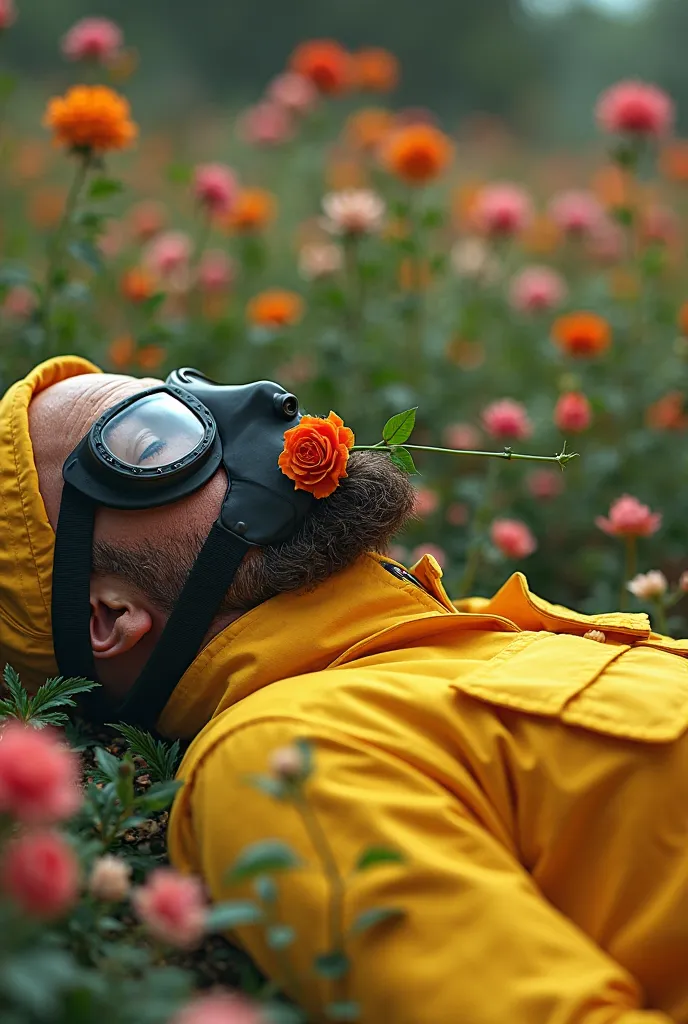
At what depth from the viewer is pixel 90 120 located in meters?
2.72

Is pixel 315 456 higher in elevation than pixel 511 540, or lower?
higher

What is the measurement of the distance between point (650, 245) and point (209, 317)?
1776 millimetres

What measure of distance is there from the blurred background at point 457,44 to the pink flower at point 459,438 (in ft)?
35.9

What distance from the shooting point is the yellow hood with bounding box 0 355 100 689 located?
5.87ft

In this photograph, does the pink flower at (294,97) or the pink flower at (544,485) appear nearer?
the pink flower at (544,485)

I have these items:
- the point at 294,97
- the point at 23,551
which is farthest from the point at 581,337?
the point at 23,551

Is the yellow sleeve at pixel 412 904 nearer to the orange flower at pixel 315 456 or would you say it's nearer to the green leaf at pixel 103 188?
the orange flower at pixel 315 456

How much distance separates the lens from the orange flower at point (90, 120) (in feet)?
8.89

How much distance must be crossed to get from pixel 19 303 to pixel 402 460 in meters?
2.24

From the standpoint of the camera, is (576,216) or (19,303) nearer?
(19,303)

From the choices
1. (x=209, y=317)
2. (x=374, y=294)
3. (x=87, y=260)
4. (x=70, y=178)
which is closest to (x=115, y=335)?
(x=209, y=317)

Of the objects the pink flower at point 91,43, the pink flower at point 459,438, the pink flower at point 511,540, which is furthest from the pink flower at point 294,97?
the pink flower at point 511,540

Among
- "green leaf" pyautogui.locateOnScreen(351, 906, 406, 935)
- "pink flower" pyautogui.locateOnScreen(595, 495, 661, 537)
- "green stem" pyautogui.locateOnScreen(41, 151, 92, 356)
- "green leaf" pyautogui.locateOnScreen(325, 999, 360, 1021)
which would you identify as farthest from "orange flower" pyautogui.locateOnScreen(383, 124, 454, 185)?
"green leaf" pyautogui.locateOnScreen(325, 999, 360, 1021)

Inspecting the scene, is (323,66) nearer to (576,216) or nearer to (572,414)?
(576,216)
